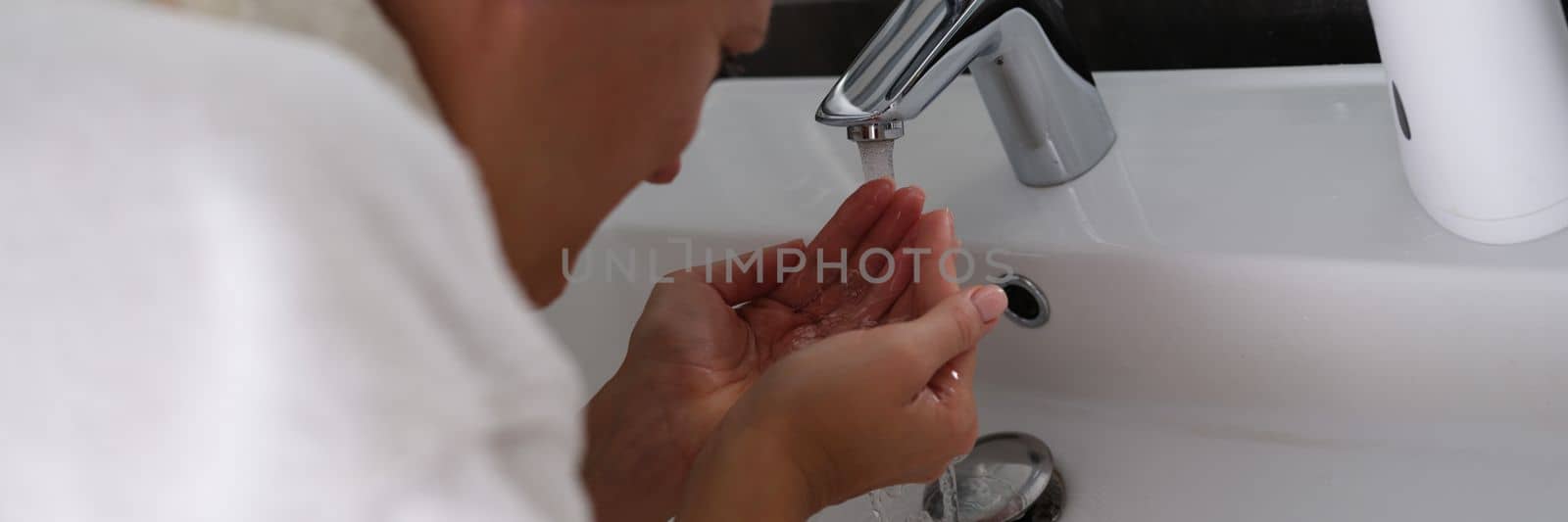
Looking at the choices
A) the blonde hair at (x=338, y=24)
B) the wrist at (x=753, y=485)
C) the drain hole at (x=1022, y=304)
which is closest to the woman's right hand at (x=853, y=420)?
the wrist at (x=753, y=485)

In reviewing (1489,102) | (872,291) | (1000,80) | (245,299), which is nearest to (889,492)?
(872,291)

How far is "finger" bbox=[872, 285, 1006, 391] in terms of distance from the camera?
1.58 ft

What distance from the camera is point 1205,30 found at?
0.65 m

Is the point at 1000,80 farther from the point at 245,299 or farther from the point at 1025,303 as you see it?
the point at 245,299

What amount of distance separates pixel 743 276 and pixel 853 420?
0.45 ft

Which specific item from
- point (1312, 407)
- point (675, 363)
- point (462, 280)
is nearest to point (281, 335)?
point (462, 280)

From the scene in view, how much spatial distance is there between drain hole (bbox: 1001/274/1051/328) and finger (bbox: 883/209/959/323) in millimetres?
74

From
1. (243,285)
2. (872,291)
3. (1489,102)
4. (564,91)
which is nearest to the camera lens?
(243,285)

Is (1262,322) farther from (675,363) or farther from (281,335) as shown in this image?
(281,335)

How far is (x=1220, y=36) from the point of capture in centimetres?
65

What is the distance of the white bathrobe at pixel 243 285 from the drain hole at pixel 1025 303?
0.36 metres

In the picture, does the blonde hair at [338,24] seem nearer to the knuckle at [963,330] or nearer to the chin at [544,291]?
the chin at [544,291]

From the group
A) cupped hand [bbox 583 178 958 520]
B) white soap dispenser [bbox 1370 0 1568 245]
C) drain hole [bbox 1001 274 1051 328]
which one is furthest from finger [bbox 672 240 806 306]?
white soap dispenser [bbox 1370 0 1568 245]

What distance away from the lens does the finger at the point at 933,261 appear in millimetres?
522
